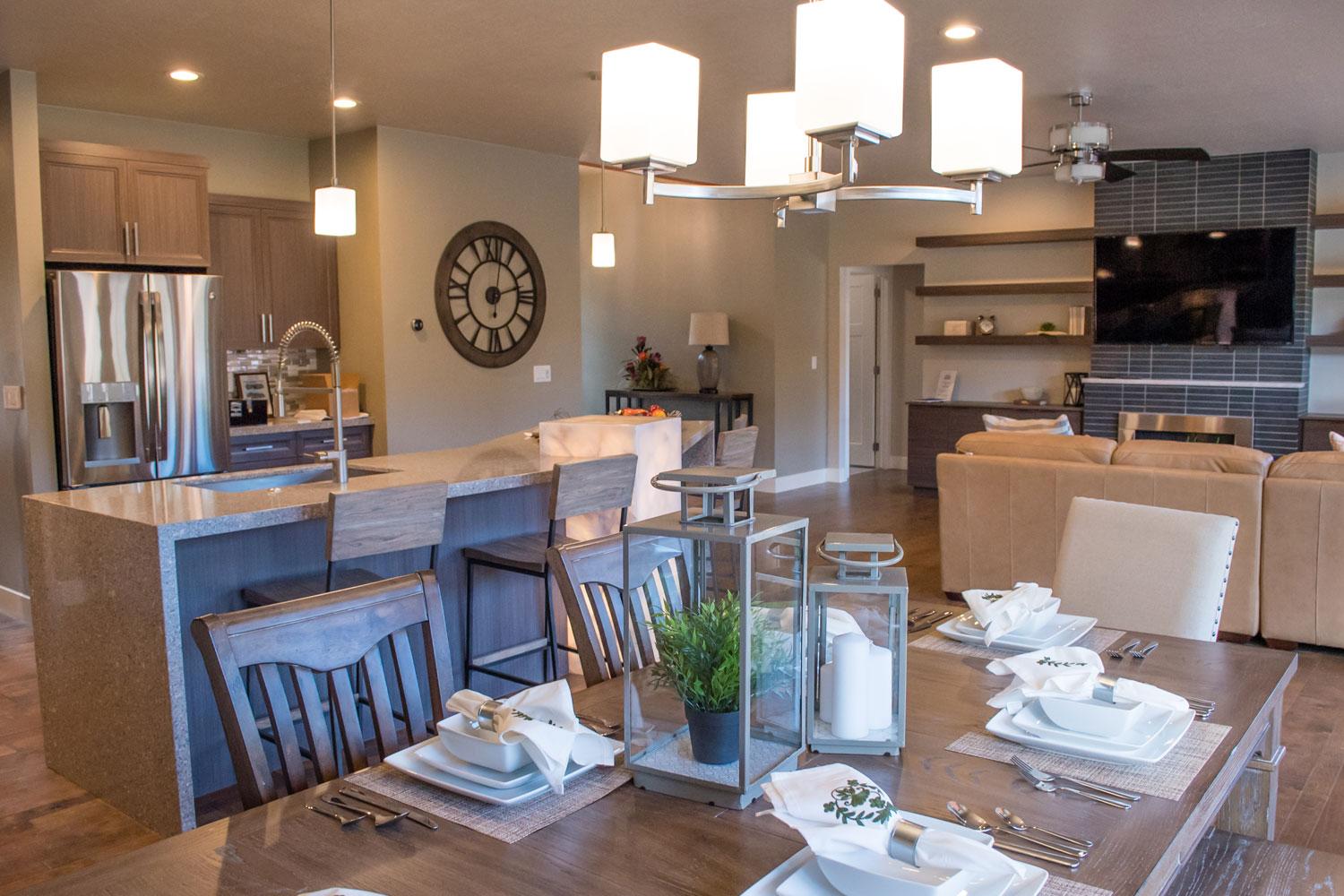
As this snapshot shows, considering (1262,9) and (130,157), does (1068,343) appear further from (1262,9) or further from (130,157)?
(130,157)

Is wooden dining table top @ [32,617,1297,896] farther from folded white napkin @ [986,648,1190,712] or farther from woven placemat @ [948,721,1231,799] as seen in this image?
folded white napkin @ [986,648,1190,712]

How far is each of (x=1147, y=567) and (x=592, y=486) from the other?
5.49 ft

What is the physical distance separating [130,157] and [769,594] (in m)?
5.23

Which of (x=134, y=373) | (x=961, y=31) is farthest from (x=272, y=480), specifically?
(x=961, y=31)

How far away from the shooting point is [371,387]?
21.7 feet

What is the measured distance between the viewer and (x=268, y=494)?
10.5 feet

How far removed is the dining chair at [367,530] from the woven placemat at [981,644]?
1.46m

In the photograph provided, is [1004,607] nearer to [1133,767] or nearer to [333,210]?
[1133,767]

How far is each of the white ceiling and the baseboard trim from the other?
254cm

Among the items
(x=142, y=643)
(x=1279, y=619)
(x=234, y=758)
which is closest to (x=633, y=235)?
(x=1279, y=619)

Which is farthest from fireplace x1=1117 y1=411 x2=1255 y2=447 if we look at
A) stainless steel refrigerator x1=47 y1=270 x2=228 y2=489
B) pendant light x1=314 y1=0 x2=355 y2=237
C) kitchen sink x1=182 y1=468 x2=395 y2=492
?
stainless steel refrigerator x1=47 y1=270 x2=228 y2=489

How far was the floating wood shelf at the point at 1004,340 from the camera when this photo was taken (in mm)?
8898

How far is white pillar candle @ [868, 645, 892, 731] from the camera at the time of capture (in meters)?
1.54

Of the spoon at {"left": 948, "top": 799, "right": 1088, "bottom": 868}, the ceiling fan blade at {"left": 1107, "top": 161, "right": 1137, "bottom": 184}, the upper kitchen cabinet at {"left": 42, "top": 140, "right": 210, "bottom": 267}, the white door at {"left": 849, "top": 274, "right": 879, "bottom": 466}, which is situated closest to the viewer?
the spoon at {"left": 948, "top": 799, "right": 1088, "bottom": 868}
